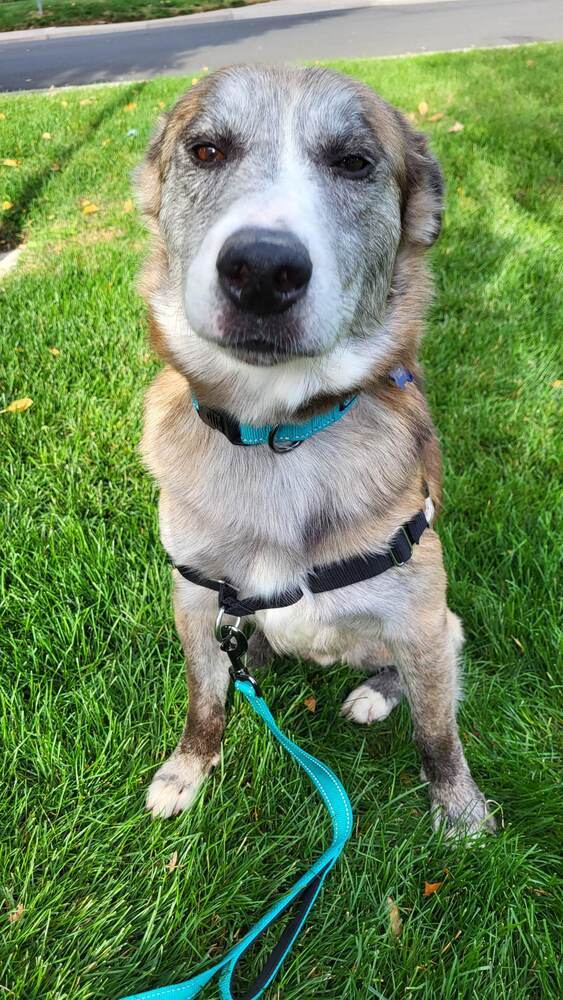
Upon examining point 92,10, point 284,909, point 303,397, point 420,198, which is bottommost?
point 284,909

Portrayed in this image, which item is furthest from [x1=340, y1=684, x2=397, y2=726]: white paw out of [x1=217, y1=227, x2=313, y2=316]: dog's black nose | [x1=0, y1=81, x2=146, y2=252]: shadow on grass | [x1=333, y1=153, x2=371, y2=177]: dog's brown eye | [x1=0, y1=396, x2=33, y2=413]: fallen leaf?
[x1=0, y1=81, x2=146, y2=252]: shadow on grass

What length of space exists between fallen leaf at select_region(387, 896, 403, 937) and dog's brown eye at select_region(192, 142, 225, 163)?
6.06ft

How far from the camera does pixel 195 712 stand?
6.79 ft

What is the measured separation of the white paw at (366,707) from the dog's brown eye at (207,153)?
61.7 inches

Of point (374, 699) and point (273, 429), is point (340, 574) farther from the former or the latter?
point (374, 699)

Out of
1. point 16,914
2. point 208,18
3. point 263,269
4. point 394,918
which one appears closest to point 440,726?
point 394,918

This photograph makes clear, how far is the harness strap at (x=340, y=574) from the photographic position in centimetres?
174

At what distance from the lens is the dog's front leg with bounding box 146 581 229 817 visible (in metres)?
1.96

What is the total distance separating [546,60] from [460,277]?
6.61 m

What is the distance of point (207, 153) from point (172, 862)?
5.82 ft

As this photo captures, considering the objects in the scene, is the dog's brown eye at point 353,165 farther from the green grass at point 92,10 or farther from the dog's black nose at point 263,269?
the green grass at point 92,10

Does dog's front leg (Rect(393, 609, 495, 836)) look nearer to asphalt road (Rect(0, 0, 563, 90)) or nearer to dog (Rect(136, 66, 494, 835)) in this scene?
dog (Rect(136, 66, 494, 835))

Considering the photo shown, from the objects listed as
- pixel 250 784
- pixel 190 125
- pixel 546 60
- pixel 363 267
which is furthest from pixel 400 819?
pixel 546 60

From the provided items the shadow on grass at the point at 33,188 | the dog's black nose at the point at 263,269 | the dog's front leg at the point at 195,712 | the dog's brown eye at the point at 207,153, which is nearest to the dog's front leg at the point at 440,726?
the dog's front leg at the point at 195,712
